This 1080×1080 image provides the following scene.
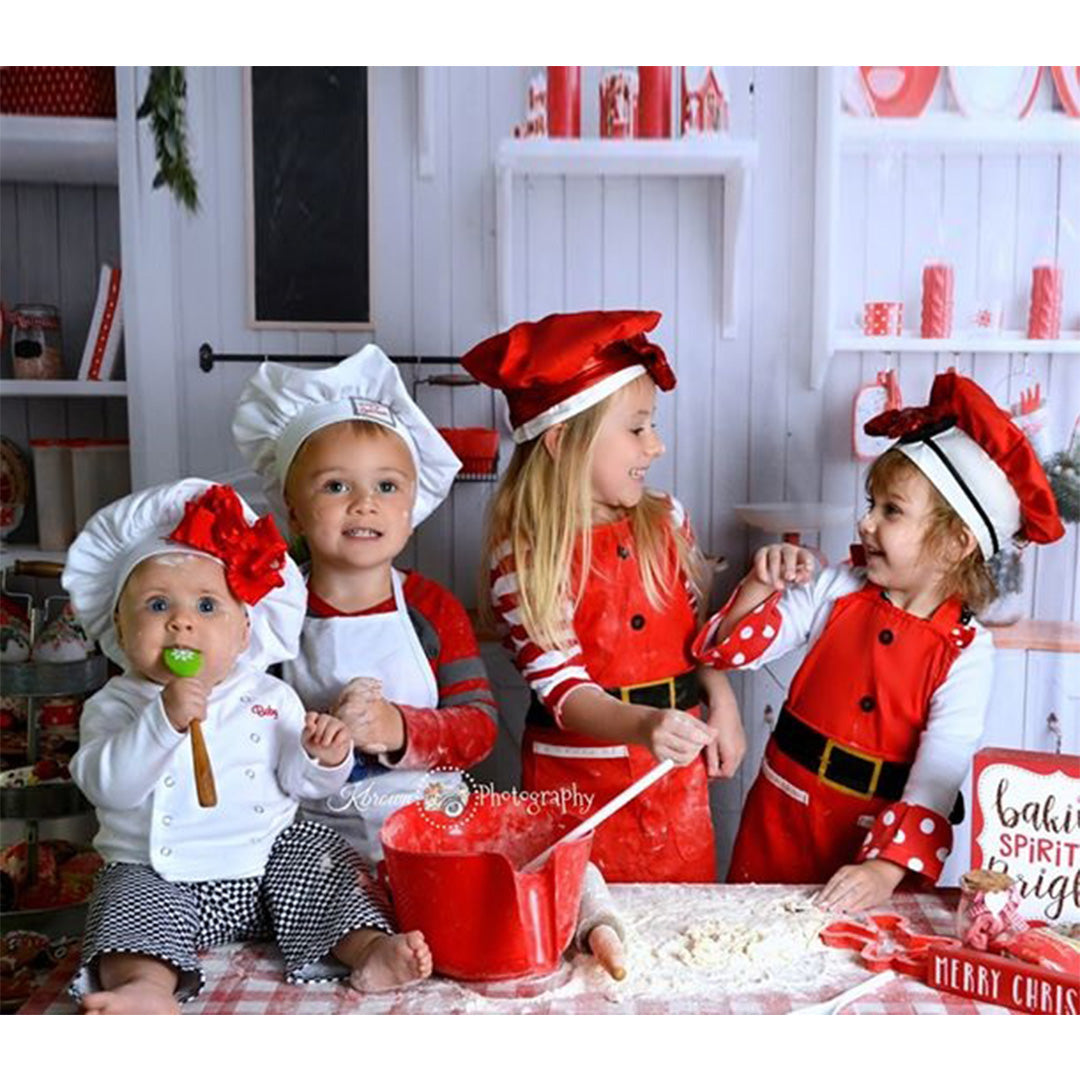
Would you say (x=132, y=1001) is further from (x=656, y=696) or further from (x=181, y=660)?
(x=656, y=696)

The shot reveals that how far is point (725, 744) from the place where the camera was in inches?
51.6

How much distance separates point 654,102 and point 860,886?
2.55 feet

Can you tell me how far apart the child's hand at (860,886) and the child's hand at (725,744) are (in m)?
0.18

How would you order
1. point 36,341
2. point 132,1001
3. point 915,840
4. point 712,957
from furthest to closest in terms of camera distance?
point 36,341
point 915,840
point 712,957
point 132,1001

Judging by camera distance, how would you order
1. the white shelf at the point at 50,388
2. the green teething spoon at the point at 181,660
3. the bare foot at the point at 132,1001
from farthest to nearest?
1. the white shelf at the point at 50,388
2. the green teething spoon at the point at 181,660
3. the bare foot at the point at 132,1001

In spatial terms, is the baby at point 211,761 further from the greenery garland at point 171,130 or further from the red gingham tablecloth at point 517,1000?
the greenery garland at point 171,130

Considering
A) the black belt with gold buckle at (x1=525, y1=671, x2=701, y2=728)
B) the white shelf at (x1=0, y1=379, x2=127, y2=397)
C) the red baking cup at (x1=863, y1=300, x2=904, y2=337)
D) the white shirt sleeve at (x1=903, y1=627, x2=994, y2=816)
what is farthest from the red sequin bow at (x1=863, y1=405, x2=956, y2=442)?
the white shelf at (x1=0, y1=379, x2=127, y2=397)

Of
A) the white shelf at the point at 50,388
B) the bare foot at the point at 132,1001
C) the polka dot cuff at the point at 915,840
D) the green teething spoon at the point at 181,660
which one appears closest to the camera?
the bare foot at the point at 132,1001

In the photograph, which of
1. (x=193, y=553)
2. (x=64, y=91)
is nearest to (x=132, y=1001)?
(x=193, y=553)

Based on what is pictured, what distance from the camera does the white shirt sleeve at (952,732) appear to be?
1188 millimetres

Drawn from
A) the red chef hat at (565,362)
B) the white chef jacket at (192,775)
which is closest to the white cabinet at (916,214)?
the red chef hat at (565,362)

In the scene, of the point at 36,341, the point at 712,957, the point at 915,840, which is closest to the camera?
the point at 712,957

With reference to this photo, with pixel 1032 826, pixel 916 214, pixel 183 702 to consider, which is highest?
pixel 916 214

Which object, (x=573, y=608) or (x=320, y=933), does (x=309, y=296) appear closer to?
(x=573, y=608)
